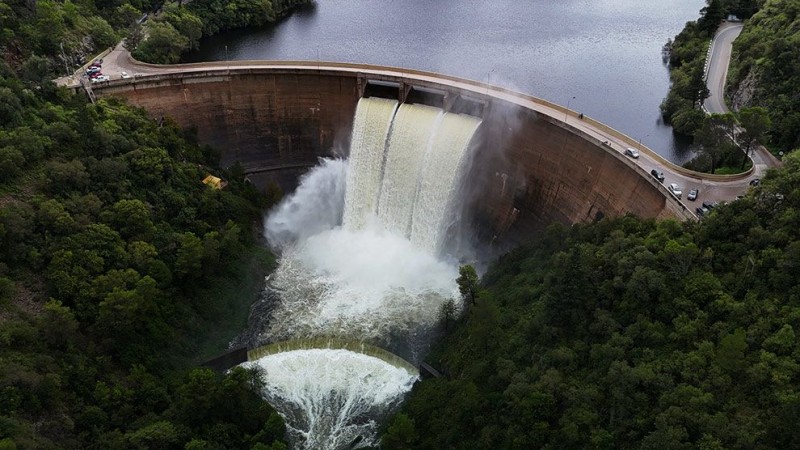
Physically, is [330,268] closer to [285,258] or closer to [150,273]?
[285,258]

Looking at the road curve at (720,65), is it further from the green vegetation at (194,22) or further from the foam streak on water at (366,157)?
the green vegetation at (194,22)

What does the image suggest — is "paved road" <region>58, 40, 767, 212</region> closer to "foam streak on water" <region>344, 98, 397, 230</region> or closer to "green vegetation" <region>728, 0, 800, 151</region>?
"foam streak on water" <region>344, 98, 397, 230</region>

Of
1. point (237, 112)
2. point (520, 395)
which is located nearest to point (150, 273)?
point (237, 112)

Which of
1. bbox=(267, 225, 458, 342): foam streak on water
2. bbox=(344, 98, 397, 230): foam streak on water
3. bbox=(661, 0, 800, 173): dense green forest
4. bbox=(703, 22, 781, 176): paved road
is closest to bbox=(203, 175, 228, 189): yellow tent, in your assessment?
bbox=(267, 225, 458, 342): foam streak on water

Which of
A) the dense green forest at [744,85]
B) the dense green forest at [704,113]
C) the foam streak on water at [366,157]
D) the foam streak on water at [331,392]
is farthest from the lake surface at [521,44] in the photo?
the foam streak on water at [331,392]

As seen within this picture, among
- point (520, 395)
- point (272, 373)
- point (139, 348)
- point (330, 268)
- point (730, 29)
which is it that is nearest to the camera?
point (520, 395)

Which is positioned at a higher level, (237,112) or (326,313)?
(237,112)
